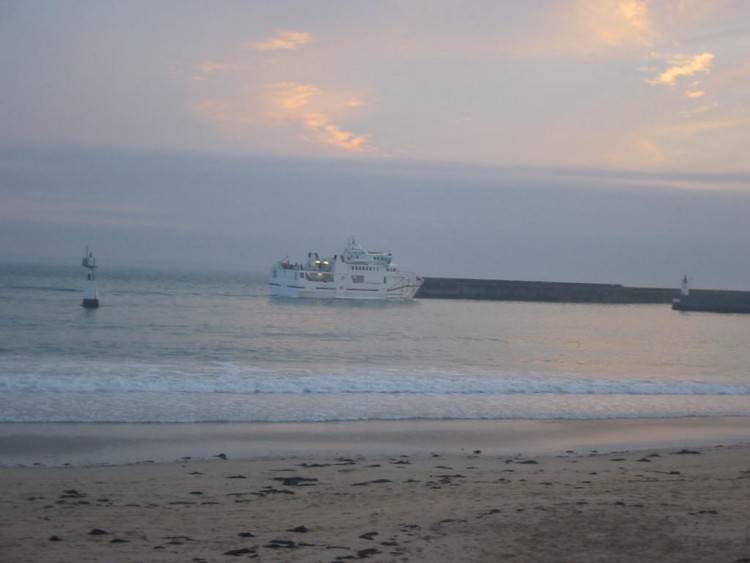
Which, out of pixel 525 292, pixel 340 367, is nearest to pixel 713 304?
pixel 525 292

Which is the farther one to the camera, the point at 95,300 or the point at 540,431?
the point at 95,300

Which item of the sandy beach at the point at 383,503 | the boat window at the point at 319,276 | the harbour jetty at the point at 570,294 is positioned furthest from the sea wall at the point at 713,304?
the sandy beach at the point at 383,503

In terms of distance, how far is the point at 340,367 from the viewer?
2273 cm

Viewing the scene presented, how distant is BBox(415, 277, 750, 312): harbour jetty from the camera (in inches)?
2631

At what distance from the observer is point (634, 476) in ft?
33.3

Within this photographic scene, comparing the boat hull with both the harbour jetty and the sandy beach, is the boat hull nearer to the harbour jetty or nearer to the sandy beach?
the harbour jetty

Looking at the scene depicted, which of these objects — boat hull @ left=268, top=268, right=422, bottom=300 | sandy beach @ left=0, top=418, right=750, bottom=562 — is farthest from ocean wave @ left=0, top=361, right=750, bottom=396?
boat hull @ left=268, top=268, right=422, bottom=300

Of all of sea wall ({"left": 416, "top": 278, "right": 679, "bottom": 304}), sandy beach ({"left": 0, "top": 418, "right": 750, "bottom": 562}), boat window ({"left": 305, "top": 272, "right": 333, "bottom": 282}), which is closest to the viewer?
sandy beach ({"left": 0, "top": 418, "right": 750, "bottom": 562})

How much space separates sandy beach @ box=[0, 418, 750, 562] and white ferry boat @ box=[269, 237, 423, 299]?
47305mm

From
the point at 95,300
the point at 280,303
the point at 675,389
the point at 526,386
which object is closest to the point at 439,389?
the point at 526,386

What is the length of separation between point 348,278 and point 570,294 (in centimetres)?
2574

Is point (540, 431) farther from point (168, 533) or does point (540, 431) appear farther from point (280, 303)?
point (280, 303)

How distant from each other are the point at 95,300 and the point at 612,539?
3829 centimetres

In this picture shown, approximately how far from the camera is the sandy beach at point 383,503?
656cm
